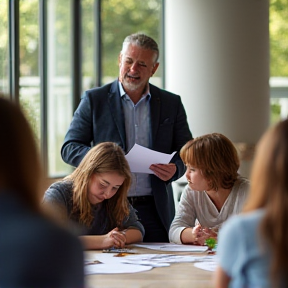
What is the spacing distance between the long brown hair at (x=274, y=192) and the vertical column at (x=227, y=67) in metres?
6.01

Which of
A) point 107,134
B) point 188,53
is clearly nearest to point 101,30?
point 188,53

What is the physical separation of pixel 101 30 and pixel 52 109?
1.18 m

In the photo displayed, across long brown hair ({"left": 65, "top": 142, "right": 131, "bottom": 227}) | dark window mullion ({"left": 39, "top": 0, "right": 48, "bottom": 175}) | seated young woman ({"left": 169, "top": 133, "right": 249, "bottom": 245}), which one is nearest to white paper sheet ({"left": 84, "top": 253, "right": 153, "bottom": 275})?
long brown hair ({"left": 65, "top": 142, "right": 131, "bottom": 227})

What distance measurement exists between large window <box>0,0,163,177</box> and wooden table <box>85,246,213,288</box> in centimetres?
411

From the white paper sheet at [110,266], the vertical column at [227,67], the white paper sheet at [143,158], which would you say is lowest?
the white paper sheet at [110,266]

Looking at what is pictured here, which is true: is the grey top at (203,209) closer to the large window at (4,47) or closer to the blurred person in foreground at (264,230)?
the blurred person in foreground at (264,230)

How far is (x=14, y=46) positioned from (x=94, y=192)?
3.45 metres

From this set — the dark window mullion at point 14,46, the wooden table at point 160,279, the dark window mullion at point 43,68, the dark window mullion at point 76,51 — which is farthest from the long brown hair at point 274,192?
the dark window mullion at point 76,51

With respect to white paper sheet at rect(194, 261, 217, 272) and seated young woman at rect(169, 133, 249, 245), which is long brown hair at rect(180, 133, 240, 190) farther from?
white paper sheet at rect(194, 261, 217, 272)

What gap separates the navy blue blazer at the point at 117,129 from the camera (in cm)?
428

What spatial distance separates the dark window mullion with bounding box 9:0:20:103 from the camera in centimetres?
684

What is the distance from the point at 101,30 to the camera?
337 inches

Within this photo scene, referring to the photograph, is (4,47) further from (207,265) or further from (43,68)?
(207,265)

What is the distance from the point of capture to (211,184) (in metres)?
4.04
